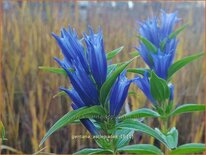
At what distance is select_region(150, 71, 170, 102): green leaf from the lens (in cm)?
64

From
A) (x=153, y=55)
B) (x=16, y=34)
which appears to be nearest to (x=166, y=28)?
(x=153, y=55)

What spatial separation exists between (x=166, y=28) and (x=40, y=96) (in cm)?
73

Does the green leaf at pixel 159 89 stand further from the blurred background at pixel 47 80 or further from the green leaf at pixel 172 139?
the blurred background at pixel 47 80

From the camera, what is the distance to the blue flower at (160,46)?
0.69m

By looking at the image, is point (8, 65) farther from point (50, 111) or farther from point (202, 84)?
point (202, 84)

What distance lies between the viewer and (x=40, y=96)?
4.53ft

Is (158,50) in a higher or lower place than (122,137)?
higher

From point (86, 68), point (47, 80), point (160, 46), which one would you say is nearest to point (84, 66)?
point (86, 68)

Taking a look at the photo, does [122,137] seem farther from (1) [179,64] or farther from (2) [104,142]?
(1) [179,64]

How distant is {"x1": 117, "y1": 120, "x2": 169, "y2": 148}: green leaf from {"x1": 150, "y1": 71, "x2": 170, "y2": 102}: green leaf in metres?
0.10

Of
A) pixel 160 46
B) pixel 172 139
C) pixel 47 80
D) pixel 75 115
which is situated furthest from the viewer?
pixel 47 80

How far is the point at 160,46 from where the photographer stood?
2.38ft

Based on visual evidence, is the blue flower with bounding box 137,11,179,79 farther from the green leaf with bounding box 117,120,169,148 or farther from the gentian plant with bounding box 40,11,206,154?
the green leaf with bounding box 117,120,169,148

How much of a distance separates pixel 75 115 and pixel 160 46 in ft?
0.90
